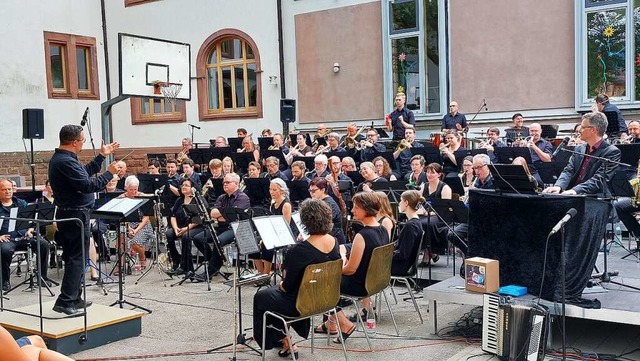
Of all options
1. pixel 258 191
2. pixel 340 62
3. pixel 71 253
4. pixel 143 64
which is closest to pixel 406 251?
pixel 71 253

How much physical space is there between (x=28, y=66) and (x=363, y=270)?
17.4 meters

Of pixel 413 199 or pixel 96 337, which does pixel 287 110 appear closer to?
pixel 413 199

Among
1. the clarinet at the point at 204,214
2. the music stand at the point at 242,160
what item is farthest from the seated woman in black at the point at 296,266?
the music stand at the point at 242,160

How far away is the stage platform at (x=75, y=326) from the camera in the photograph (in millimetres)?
6918

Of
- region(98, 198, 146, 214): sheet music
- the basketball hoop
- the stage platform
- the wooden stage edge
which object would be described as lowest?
the stage platform

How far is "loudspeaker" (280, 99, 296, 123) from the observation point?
18.3 metres

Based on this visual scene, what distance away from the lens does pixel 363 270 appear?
6.95 metres

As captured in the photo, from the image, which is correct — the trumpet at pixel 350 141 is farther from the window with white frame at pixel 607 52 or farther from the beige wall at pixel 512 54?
the window with white frame at pixel 607 52

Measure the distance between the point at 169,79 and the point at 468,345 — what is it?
11969 mm

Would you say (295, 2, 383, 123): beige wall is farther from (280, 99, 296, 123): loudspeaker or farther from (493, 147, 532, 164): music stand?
(493, 147, 532, 164): music stand

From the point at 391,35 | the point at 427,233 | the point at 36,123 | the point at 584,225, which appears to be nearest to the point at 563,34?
the point at 391,35

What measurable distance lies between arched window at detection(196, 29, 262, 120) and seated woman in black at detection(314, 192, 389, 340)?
13285 mm

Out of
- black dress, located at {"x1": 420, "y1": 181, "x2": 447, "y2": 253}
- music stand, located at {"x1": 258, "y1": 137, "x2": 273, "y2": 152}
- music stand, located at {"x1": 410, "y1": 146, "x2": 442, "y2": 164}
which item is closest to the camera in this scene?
black dress, located at {"x1": 420, "y1": 181, "x2": 447, "y2": 253}

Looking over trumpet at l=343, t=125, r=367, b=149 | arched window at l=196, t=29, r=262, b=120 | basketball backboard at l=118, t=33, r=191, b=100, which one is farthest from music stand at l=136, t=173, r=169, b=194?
arched window at l=196, t=29, r=262, b=120
